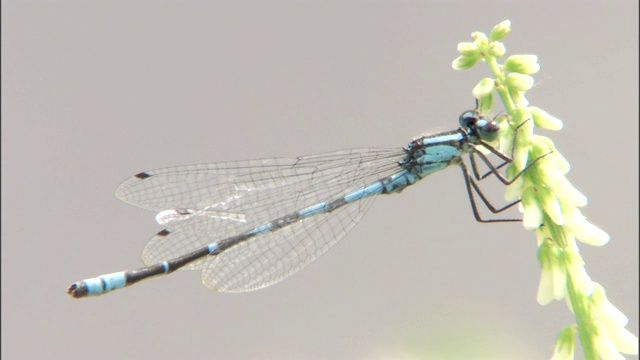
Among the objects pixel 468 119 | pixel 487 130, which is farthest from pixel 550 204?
pixel 468 119

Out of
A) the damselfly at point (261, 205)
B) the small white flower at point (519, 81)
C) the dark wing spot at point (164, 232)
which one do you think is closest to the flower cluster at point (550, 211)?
the small white flower at point (519, 81)

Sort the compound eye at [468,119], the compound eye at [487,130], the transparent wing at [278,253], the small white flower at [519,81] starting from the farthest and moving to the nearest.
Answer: the transparent wing at [278,253], the compound eye at [468,119], the compound eye at [487,130], the small white flower at [519,81]

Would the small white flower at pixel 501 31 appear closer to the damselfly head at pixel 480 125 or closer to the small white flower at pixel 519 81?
the small white flower at pixel 519 81

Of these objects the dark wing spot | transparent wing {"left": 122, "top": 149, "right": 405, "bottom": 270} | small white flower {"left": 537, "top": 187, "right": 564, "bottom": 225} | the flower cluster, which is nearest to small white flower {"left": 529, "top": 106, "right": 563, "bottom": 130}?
the flower cluster

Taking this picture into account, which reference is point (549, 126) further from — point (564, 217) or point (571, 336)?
point (571, 336)

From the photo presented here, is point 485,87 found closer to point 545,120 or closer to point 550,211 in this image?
point 545,120

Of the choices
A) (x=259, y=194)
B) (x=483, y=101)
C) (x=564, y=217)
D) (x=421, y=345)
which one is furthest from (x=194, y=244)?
(x=564, y=217)
